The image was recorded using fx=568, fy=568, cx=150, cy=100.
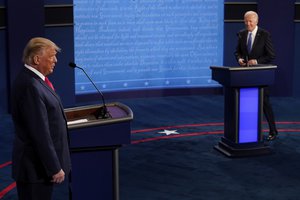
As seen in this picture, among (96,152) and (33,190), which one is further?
(96,152)

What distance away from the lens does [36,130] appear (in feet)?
10.2

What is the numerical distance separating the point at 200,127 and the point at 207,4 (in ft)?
9.27

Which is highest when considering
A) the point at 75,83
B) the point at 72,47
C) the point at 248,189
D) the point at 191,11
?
the point at 191,11

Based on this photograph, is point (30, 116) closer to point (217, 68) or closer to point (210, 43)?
point (217, 68)

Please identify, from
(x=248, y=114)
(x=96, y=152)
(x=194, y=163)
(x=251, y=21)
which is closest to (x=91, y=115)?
(x=96, y=152)

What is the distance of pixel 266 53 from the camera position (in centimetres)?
675

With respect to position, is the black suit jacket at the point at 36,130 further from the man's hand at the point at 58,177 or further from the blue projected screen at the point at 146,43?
the blue projected screen at the point at 146,43

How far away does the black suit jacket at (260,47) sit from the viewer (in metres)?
6.68

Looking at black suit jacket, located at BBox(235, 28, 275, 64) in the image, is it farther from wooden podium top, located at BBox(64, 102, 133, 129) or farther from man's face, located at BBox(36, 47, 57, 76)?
man's face, located at BBox(36, 47, 57, 76)

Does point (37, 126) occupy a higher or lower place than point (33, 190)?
higher

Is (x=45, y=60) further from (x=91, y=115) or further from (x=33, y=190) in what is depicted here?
(x=91, y=115)

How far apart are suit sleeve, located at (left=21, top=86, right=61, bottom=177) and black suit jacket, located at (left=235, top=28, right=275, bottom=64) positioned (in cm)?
390

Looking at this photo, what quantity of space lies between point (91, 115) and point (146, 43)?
5.63 meters

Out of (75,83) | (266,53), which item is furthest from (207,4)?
(266,53)
